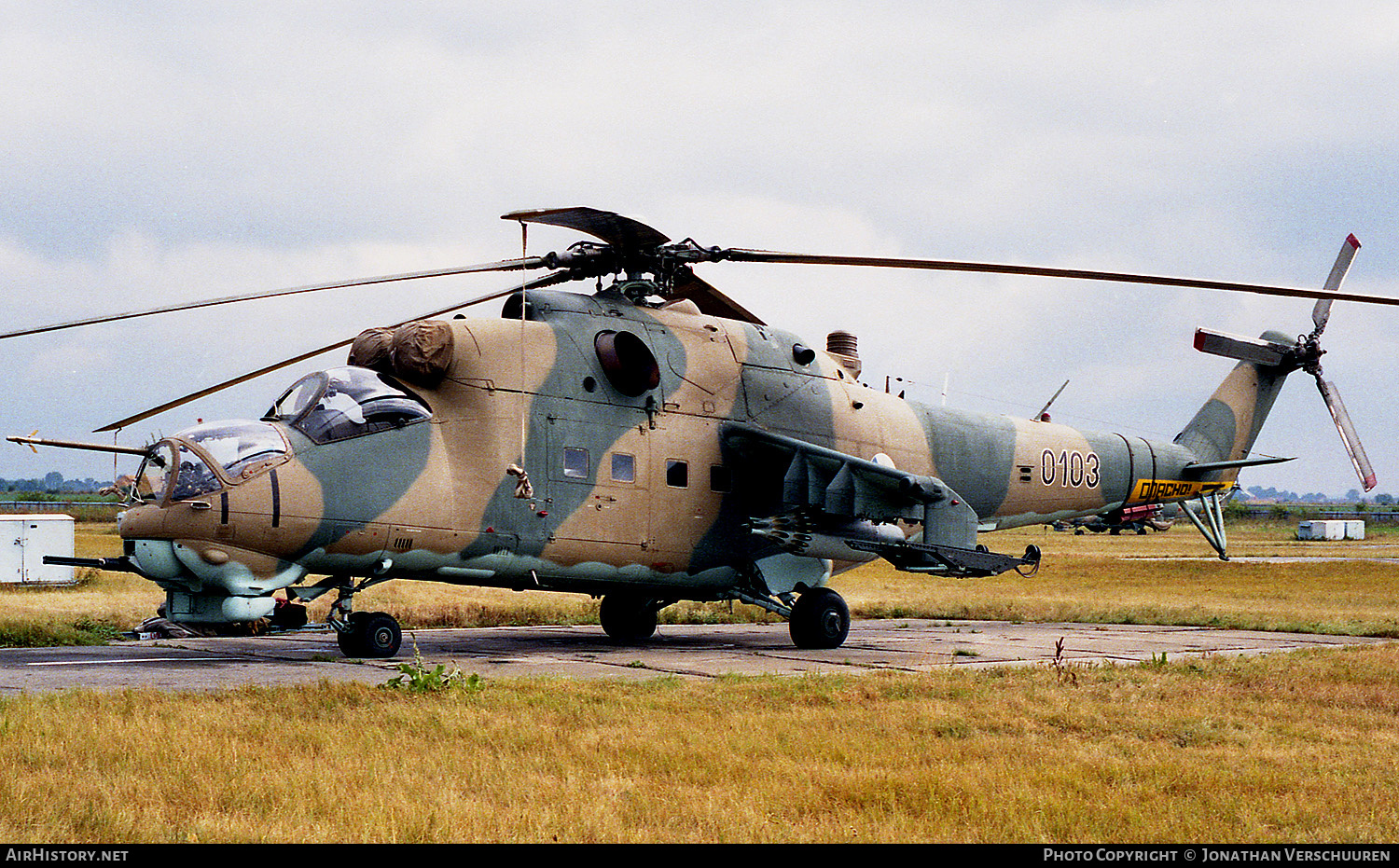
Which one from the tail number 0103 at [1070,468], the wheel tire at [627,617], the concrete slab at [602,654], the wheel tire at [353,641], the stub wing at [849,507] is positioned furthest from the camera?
the tail number 0103 at [1070,468]

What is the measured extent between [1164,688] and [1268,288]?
14.8 ft

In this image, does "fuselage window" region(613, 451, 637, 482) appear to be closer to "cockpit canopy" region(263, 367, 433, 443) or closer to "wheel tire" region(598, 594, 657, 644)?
"cockpit canopy" region(263, 367, 433, 443)

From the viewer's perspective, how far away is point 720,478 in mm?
17234

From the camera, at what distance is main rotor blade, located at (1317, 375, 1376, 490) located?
886 inches

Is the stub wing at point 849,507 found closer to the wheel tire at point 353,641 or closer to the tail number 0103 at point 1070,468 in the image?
the tail number 0103 at point 1070,468

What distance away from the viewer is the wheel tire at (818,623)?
17.2m

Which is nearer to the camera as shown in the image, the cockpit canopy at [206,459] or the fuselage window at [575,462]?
the cockpit canopy at [206,459]

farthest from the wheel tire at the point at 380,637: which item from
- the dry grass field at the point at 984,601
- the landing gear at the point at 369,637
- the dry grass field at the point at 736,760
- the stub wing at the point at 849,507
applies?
the dry grass field at the point at 984,601

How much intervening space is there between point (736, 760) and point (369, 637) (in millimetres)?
7147

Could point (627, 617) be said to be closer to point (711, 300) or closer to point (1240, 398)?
point (711, 300)

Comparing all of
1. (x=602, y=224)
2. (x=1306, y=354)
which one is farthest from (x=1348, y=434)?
(x=602, y=224)

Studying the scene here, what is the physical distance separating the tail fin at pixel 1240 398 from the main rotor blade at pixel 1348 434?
101cm

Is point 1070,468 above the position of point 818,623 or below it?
above

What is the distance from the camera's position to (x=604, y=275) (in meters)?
16.4
